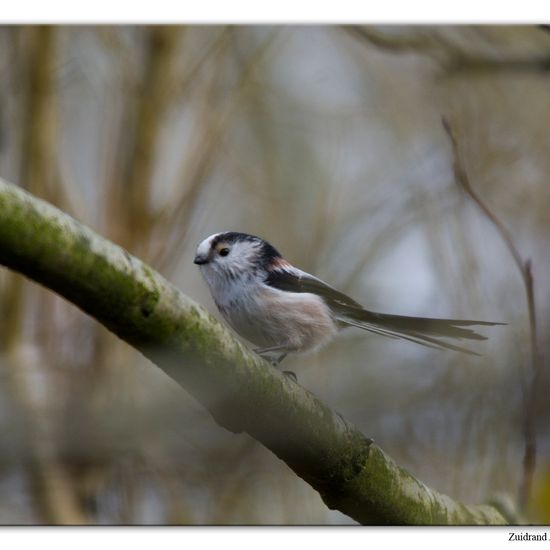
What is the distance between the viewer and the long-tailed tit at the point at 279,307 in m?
1.94

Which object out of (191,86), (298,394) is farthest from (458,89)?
(298,394)

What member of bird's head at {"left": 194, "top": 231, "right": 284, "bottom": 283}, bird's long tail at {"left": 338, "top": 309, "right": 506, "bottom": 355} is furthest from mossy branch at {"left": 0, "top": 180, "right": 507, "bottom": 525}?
bird's head at {"left": 194, "top": 231, "right": 284, "bottom": 283}

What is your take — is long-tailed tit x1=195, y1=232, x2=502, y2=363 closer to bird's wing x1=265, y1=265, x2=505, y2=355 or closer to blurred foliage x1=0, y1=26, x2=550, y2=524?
bird's wing x1=265, y1=265, x2=505, y2=355

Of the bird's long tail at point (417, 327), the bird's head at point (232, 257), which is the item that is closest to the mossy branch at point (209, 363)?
the bird's long tail at point (417, 327)

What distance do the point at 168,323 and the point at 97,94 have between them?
164cm

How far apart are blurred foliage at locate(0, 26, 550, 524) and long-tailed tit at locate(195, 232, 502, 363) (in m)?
0.12

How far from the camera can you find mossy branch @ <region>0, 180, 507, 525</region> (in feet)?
3.49

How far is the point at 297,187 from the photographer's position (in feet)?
8.75

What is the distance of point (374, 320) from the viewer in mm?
2012

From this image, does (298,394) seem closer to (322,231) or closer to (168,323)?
(168,323)

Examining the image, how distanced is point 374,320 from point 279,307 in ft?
0.80

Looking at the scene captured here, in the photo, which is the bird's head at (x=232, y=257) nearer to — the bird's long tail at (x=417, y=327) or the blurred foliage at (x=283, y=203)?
the bird's long tail at (x=417, y=327)

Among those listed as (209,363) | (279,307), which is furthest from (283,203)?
(209,363)

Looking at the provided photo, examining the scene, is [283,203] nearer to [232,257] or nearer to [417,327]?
[232,257]
